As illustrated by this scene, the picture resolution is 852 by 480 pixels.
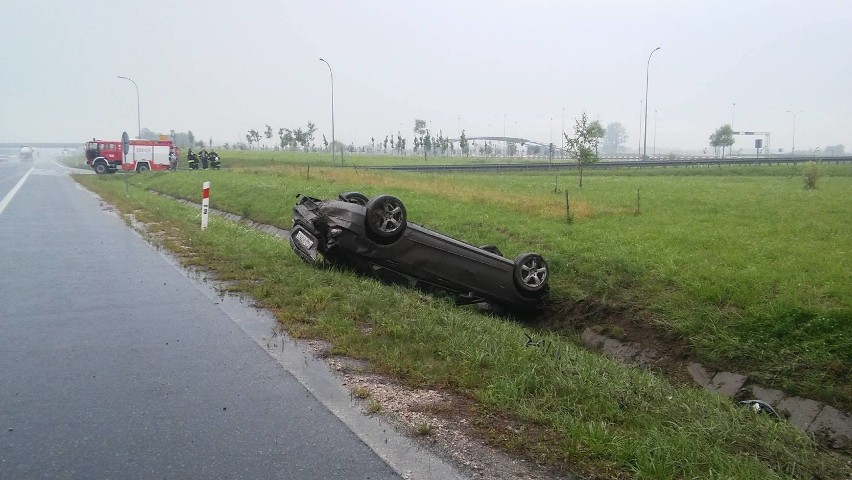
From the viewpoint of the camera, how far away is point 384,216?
956 centimetres

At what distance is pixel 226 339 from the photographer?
6691 millimetres

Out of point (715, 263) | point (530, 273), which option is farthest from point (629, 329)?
point (715, 263)

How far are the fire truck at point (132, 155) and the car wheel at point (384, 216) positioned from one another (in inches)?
1852

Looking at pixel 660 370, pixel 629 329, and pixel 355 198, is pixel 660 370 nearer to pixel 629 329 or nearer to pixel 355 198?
pixel 629 329

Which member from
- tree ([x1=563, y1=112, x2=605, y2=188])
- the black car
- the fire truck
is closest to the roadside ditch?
the black car

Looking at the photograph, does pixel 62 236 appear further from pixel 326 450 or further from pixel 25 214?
pixel 326 450

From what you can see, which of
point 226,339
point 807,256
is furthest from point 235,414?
point 807,256

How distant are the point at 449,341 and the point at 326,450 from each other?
2.49 metres

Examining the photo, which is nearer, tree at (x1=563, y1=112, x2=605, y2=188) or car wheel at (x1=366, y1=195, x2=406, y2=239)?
car wheel at (x1=366, y1=195, x2=406, y2=239)

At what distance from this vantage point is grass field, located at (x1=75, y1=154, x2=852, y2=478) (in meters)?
4.46

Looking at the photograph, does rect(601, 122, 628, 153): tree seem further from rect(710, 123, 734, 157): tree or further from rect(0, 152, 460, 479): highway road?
rect(0, 152, 460, 479): highway road

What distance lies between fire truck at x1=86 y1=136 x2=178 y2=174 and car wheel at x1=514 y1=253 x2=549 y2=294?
47.7m

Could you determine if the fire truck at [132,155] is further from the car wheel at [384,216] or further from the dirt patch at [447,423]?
the dirt patch at [447,423]

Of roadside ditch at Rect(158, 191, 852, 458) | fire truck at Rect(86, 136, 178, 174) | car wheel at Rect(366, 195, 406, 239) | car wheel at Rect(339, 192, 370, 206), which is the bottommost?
roadside ditch at Rect(158, 191, 852, 458)
